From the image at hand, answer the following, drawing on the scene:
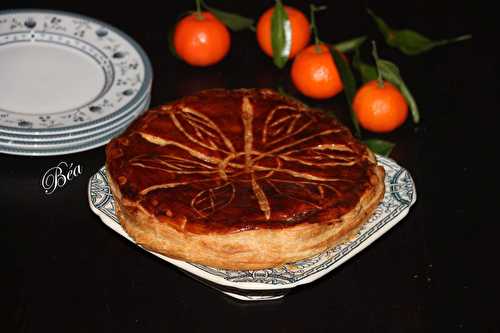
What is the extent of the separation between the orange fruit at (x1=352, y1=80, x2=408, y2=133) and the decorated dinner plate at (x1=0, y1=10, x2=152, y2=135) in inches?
23.0

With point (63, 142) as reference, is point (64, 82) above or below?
A: above

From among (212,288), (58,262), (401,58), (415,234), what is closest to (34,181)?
(58,262)

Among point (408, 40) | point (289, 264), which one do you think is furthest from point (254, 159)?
point (408, 40)

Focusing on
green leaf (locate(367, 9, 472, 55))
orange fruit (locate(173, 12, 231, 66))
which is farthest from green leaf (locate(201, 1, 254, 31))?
green leaf (locate(367, 9, 472, 55))

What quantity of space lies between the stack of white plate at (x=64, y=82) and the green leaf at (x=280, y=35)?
38cm

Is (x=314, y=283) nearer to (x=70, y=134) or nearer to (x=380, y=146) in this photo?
(x=380, y=146)

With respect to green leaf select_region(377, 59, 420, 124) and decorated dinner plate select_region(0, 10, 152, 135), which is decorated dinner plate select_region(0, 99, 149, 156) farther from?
green leaf select_region(377, 59, 420, 124)

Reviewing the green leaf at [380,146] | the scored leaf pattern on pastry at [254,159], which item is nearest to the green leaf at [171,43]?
the scored leaf pattern on pastry at [254,159]

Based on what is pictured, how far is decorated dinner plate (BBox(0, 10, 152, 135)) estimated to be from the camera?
254 cm

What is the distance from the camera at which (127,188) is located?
2148mm

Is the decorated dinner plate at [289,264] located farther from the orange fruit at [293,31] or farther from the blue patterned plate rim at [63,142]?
the orange fruit at [293,31]

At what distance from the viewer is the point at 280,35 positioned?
2.86 m

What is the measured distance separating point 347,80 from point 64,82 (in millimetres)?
786

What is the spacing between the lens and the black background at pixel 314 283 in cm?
209
